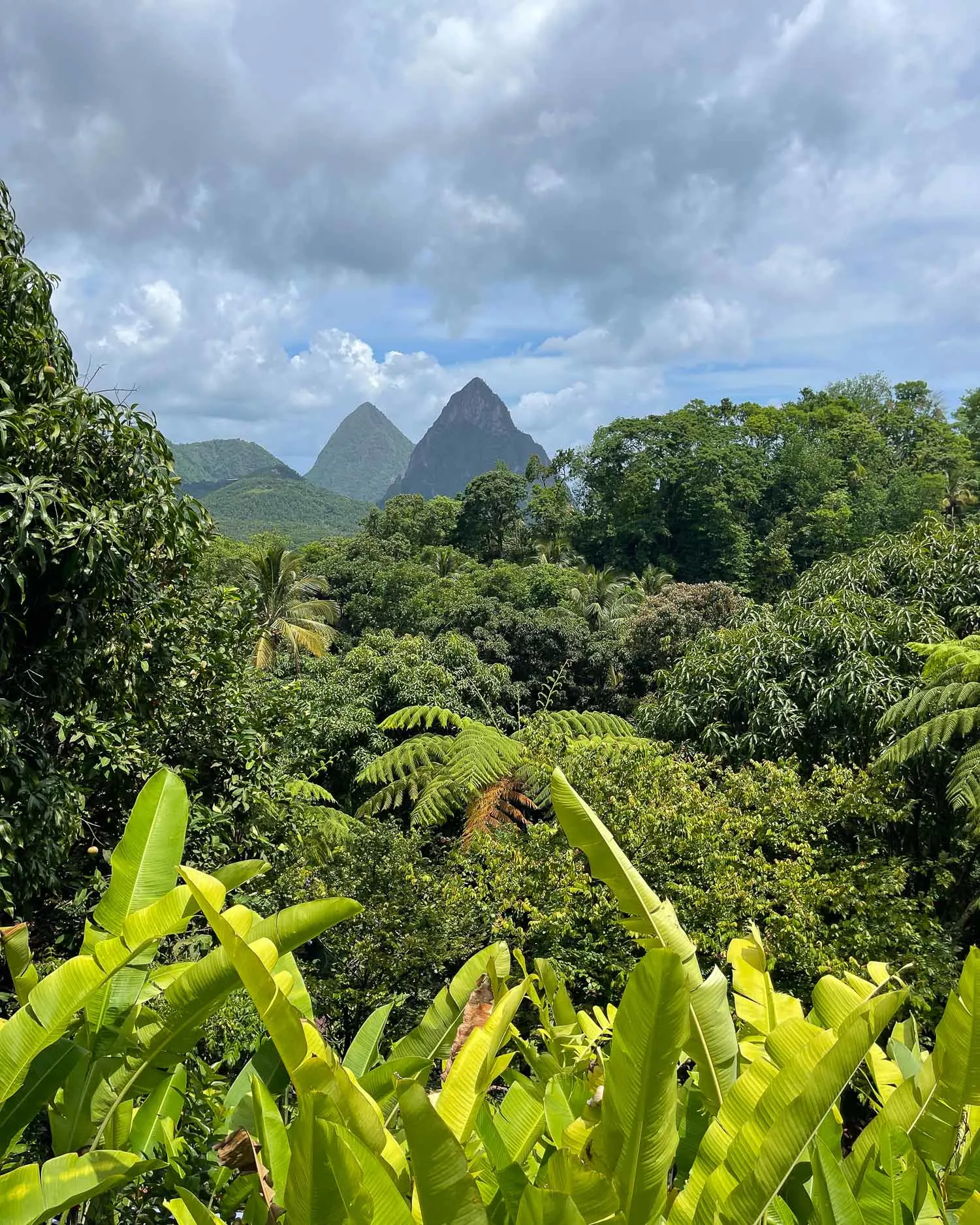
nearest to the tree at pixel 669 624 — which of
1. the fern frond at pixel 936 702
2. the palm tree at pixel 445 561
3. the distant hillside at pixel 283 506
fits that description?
the fern frond at pixel 936 702

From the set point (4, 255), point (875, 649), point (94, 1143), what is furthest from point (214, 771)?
point (875, 649)

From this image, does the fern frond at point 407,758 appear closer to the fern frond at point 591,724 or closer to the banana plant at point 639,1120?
the fern frond at point 591,724

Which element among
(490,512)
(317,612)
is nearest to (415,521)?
(490,512)

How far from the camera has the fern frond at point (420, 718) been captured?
10469 mm

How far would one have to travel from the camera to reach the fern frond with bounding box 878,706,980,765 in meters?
6.18

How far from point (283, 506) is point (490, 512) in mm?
84155

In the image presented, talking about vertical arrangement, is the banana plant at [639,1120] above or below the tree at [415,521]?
below

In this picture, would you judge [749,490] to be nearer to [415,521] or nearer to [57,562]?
[415,521]

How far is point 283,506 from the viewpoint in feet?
373

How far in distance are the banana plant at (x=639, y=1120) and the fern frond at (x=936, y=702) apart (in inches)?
229

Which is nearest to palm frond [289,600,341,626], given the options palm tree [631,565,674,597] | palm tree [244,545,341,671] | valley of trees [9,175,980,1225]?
palm tree [244,545,341,671]

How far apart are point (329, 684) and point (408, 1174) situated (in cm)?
1234

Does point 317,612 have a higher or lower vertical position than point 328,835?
higher

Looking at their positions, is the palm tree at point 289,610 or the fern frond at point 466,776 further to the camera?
the palm tree at point 289,610
